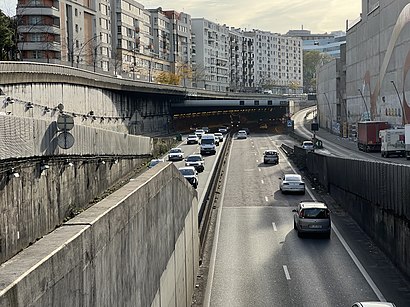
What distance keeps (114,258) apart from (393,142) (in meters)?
57.6

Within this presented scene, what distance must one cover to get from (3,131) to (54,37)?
7702cm

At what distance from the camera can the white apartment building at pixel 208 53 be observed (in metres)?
183

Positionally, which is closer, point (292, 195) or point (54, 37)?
point (292, 195)

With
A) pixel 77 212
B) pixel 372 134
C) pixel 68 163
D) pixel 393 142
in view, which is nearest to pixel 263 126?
pixel 372 134

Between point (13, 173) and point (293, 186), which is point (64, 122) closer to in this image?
point (13, 173)

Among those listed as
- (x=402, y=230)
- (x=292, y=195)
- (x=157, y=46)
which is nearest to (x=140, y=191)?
(x=402, y=230)

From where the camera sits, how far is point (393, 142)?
63.3m

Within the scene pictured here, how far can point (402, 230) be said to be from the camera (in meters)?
21.8

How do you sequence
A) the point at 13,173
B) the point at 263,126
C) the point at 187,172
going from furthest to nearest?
the point at 263,126 < the point at 187,172 < the point at 13,173

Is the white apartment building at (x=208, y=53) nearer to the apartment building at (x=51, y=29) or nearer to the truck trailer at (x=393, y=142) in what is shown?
the apartment building at (x=51, y=29)

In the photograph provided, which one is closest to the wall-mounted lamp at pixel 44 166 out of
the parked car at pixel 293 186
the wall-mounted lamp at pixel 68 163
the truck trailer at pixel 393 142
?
the wall-mounted lamp at pixel 68 163

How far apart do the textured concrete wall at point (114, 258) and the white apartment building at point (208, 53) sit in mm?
160709

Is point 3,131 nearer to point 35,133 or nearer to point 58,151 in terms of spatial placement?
point 35,133

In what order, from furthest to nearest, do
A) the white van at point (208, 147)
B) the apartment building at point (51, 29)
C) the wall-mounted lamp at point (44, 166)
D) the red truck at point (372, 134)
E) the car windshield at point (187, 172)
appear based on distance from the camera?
the apartment building at point (51, 29) → the red truck at point (372, 134) → the white van at point (208, 147) → the car windshield at point (187, 172) → the wall-mounted lamp at point (44, 166)
